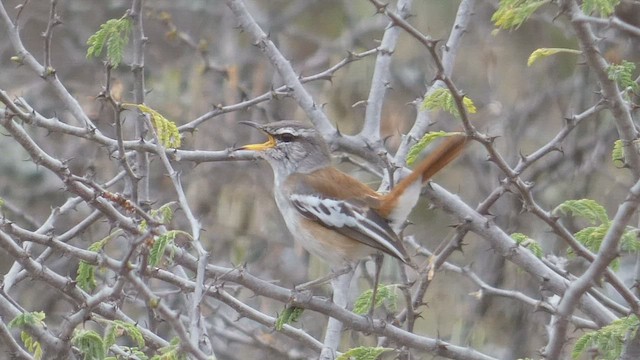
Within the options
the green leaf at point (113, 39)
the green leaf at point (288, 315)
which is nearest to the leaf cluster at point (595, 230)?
the green leaf at point (288, 315)

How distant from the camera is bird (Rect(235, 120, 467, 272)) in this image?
4410 mm

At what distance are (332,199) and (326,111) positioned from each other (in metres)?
3.58

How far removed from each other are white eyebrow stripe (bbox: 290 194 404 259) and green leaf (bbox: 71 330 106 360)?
4.94 ft

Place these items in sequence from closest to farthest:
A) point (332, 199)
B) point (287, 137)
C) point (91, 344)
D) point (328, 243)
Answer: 1. point (91, 344)
2. point (328, 243)
3. point (332, 199)
4. point (287, 137)

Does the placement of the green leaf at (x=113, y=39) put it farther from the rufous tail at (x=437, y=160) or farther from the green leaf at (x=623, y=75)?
the green leaf at (x=623, y=75)

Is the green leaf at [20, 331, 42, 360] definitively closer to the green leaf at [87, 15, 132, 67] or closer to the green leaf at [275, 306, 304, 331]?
the green leaf at [275, 306, 304, 331]

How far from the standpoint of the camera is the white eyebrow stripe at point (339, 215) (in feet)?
15.0

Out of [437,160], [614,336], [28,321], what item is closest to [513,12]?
[437,160]

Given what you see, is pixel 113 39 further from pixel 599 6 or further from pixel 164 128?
pixel 599 6

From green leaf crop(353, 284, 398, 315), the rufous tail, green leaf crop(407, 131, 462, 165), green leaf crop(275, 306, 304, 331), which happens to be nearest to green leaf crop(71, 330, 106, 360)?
green leaf crop(275, 306, 304, 331)

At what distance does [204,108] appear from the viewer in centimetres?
830

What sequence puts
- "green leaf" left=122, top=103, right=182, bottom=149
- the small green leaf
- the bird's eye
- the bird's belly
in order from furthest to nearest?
the bird's eye
the bird's belly
"green leaf" left=122, top=103, right=182, bottom=149
the small green leaf

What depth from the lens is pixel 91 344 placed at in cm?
335

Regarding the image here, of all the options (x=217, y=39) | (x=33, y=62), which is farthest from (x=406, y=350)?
(x=217, y=39)
